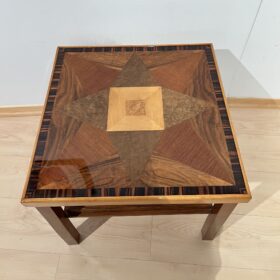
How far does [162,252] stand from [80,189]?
1.80ft

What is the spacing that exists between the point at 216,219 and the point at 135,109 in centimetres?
43

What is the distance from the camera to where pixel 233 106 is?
1.37 m

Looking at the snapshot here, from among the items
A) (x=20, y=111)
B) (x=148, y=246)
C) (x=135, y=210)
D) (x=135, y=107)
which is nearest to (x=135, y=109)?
(x=135, y=107)

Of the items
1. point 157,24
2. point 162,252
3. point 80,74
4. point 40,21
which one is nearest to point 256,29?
point 157,24

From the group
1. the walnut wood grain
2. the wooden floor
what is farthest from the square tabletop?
the wooden floor

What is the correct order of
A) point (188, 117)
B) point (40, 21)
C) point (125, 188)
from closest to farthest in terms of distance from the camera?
point (125, 188)
point (188, 117)
point (40, 21)

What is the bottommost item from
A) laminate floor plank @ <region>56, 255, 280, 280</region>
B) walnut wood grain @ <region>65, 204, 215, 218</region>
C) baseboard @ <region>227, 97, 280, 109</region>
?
laminate floor plank @ <region>56, 255, 280, 280</region>

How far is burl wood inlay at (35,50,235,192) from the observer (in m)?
0.62

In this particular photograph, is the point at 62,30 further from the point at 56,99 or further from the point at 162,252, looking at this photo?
the point at 162,252

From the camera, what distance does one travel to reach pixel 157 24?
96 cm

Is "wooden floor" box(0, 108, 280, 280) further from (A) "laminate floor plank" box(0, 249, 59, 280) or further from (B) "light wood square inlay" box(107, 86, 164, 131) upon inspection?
(B) "light wood square inlay" box(107, 86, 164, 131)

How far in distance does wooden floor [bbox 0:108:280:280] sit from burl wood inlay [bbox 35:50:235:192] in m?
0.50

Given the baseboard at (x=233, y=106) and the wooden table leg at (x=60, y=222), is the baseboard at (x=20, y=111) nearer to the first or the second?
the baseboard at (x=233, y=106)

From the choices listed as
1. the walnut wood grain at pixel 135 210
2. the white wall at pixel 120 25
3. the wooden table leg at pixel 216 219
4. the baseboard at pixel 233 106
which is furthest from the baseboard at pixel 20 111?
the wooden table leg at pixel 216 219
